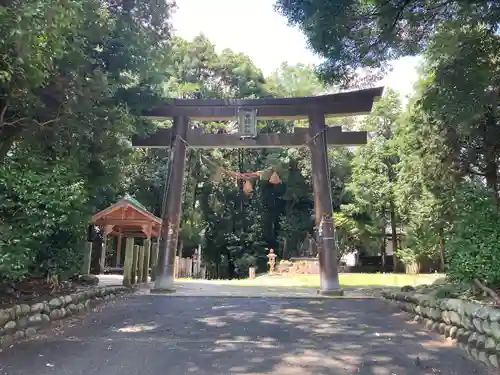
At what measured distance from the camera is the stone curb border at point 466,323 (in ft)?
13.6

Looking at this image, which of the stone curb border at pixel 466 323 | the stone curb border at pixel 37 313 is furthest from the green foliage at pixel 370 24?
the stone curb border at pixel 37 313

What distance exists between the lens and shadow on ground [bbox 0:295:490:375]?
4.09 metres

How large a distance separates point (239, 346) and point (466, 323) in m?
2.44

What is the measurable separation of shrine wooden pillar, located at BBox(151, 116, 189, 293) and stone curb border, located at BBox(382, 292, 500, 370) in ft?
18.6

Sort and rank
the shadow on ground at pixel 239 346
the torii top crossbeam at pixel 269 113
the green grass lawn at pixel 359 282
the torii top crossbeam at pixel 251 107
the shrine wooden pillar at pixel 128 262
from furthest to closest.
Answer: the green grass lawn at pixel 359 282 < the torii top crossbeam at pixel 251 107 < the torii top crossbeam at pixel 269 113 < the shrine wooden pillar at pixel 128 262 < the shadow on ground at pixel 239 346

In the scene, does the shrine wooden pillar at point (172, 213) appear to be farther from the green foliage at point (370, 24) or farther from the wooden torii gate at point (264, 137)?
the green foliage at point (370, 24)

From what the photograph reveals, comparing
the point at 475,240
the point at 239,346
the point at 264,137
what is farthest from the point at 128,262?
the point at 475,240

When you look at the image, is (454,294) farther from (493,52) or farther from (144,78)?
(144,78)

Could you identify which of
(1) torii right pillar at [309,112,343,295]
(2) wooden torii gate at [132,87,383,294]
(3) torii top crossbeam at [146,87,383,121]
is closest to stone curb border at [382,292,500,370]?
(1) torii right pillar at [309,112,343,295]

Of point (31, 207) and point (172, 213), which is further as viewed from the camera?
point (172, 213)

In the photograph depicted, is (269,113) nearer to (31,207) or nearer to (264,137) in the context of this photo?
(264,137)

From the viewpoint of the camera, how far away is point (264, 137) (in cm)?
1187

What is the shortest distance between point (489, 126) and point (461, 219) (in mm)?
3422

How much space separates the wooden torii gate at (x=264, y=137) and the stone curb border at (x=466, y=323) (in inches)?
161
